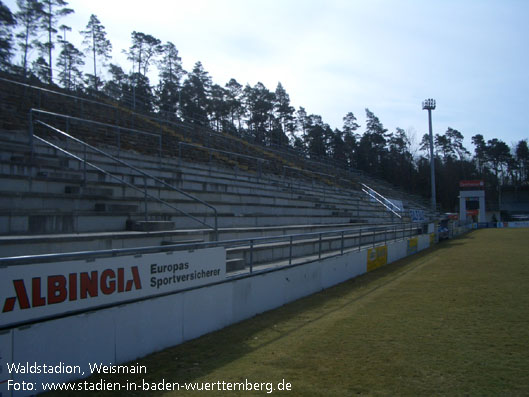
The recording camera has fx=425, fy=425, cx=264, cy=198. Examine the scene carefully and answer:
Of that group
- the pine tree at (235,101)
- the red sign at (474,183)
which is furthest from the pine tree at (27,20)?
the red sign at (474,183)

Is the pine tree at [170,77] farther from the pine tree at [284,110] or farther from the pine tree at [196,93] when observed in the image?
the pine tree at [284,110]

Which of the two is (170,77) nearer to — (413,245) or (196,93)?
(196,93)

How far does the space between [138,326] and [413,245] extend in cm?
1793

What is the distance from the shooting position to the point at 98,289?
487 centimetres

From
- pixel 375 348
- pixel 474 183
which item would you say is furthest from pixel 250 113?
pixel 375 348

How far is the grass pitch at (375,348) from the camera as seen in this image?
4484mm

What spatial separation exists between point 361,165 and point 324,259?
213 ft

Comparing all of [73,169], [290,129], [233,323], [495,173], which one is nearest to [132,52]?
[290,129]

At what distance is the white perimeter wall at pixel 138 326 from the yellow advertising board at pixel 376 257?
5.92 m

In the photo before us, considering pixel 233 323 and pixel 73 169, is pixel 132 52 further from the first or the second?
pixel 233 323

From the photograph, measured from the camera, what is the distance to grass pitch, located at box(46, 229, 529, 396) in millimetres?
4484

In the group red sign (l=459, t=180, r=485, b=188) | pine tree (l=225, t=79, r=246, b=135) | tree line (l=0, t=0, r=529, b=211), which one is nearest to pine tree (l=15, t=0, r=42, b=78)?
tree line (l=0, t=0, r=529, b=211)

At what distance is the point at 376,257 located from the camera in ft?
49.8

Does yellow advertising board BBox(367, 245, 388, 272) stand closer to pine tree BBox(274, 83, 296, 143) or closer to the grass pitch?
the grass pitch
